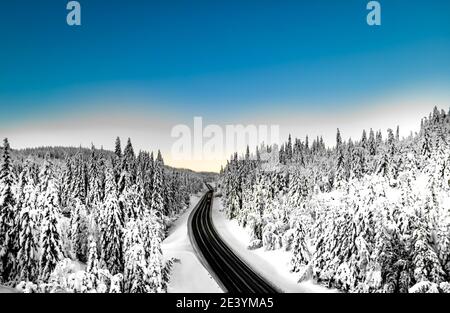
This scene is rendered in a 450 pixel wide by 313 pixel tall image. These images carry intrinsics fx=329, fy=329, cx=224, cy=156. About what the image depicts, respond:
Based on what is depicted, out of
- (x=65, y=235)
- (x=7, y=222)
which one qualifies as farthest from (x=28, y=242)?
(x=65, y=235)

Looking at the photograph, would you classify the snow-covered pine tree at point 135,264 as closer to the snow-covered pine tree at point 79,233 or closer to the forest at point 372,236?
the snow-covered pine tree at point 79,233

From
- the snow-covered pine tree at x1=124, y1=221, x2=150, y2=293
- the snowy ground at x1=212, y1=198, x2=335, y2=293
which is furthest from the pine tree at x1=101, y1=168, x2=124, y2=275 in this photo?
the snowy ground at x1=212, y1=198, x2=335, y2=293

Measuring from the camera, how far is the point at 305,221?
122 feet

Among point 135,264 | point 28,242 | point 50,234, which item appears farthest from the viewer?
point 28,242

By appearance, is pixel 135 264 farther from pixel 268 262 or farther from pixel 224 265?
pixel 268 262

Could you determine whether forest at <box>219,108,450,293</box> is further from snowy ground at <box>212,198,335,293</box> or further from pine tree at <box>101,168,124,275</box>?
pine tree at <box>101,168,124,275</box>

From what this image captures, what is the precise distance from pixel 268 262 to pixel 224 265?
22.6 feet

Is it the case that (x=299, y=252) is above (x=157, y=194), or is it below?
below

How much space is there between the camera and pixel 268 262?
4169cm

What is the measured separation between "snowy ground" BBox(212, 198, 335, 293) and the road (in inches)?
43.8

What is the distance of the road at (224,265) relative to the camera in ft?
98.8

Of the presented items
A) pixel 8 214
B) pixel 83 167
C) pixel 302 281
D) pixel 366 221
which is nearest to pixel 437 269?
pixel 366 221
